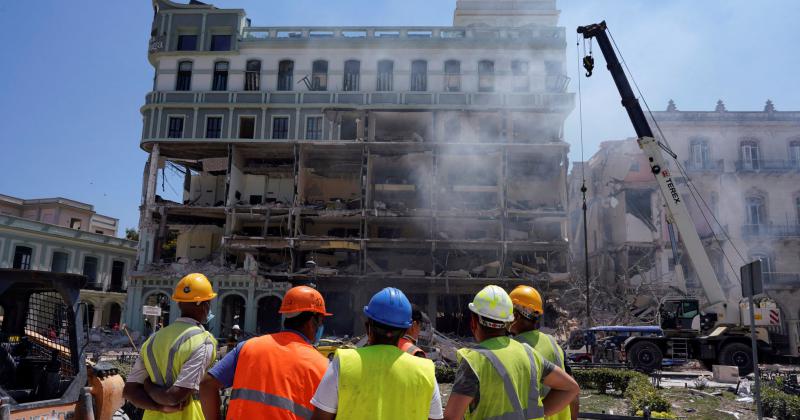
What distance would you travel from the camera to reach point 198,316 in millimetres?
3861

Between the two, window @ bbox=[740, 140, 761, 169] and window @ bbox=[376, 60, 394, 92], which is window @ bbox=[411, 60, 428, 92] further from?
window @ bbox=[740, 140, 761, 169]

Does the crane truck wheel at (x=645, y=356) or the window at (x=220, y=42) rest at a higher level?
the window at (x=220, y=42)

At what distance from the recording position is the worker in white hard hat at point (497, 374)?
3.14 m

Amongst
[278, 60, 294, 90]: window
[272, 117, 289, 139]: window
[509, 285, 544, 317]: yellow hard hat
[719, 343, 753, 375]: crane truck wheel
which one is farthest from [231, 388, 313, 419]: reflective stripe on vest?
[278, 60, 294, 90]: window

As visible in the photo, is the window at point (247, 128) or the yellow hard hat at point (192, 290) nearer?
the yellow hard hat at point (192, 290)

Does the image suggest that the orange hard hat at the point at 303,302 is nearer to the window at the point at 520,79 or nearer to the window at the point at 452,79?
the window at the point at 452,79

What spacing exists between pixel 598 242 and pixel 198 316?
38278 millimetres

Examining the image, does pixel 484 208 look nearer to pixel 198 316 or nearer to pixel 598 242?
pixel 598 242

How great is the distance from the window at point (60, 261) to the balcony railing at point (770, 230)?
46378mm

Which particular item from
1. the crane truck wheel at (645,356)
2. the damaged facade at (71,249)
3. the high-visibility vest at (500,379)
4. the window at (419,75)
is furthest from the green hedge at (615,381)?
the damaged facade at (71,249)

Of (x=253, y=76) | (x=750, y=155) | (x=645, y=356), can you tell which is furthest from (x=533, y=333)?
(x=750, y=155)

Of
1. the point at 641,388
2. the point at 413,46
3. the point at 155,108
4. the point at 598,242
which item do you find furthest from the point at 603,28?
the point at 155,108

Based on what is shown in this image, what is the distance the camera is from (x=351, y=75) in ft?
117

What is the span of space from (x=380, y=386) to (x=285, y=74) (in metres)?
35.6
